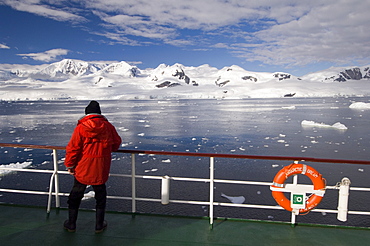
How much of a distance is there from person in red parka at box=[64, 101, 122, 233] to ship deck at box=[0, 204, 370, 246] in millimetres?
346

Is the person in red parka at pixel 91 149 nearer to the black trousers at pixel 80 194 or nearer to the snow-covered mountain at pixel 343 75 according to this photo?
the black trousers at pixel 80 194

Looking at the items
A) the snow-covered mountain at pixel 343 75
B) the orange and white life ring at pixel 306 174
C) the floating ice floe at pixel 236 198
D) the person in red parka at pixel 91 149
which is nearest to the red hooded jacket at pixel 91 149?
the person in red parka at pixel 91 149

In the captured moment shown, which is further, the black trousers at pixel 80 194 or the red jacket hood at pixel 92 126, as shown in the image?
the black trousers at pixel 80 194

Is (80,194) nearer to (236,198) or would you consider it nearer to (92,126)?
(92,126)

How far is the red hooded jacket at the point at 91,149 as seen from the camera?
6.27 ft

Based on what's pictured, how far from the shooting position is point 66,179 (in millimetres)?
7180

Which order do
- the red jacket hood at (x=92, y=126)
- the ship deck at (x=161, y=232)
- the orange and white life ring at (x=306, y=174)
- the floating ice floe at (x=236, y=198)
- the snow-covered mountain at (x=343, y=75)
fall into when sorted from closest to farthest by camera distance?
the red jacket hood at (x=92, y=126)
the ship deck at (x=161, y=232)
the orange and white life ring at (x=306, y=174)
the floating ice floe at (x=236, y=198)
the snow-covered mountain at (x=343, y=75)

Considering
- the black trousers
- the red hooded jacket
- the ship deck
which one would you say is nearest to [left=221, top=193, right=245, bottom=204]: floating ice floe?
the ship deck

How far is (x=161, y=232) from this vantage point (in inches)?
86.1

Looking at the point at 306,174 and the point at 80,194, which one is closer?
the point at 80,194

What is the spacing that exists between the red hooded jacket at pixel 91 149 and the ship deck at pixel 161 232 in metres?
0.48

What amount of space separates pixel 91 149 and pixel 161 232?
0.87 metres

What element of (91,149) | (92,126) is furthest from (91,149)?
(92,126)

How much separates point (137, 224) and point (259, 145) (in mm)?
10174
